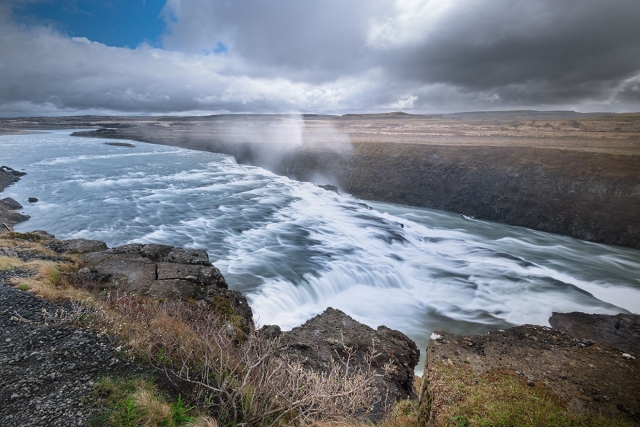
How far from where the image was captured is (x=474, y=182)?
2723 centimetres

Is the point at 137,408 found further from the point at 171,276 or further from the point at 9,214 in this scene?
the point at 9,214

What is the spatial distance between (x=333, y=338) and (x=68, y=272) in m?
7.84

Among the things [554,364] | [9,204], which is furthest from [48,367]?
[9,204]

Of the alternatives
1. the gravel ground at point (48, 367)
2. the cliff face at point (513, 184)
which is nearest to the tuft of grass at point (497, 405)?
the gravel ground at point (48, 367)

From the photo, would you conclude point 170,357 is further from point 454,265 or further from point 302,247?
point 454,265

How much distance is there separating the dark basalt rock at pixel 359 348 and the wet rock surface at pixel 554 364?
35.0 inches

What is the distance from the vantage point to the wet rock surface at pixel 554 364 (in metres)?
5.18

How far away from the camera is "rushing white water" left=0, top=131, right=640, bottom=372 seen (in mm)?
11969

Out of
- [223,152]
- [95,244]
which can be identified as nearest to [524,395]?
[95,244]

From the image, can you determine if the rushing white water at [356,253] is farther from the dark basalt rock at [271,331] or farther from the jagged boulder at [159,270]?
the dark basalt rock at [271,331]

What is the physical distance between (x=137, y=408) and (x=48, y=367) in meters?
1.89

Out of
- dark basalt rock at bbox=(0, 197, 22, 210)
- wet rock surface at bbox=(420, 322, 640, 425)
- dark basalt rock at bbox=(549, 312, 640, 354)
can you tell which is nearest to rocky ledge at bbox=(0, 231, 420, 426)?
wet rock surface at bbox=(420, 322, 640, 425)

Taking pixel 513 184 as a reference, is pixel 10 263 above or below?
above

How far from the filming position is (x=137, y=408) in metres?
4.01
